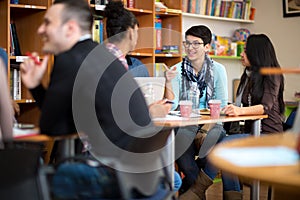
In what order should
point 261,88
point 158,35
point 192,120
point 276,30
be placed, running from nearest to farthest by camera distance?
1. point 192,120
2. point 261,88
3. point 158,35
4. point 276,30

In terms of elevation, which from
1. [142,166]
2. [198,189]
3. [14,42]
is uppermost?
[14,42]

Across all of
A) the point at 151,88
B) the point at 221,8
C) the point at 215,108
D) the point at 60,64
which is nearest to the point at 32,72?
the point at 60,64

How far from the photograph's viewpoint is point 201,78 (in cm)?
407

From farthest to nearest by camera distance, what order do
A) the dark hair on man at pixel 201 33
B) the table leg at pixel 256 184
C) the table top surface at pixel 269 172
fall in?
the dark hair on man at pixel 201 33
the table leg at pixel 256 184
the table top surface at pixel 269 172

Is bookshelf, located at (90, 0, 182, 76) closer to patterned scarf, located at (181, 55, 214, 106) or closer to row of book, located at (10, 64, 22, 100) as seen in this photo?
patterned scarf, located at (181, 55, 214, 106)

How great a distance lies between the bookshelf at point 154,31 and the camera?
4820mm

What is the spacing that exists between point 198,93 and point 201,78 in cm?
15

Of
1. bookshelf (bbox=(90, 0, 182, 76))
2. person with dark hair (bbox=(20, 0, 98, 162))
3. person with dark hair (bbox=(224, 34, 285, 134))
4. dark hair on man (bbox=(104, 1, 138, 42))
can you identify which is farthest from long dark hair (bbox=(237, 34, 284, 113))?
person with dark hair (bbox=(20, 0, 98, 162))

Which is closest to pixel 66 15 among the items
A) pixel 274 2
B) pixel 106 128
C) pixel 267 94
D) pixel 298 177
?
pixel 106 128

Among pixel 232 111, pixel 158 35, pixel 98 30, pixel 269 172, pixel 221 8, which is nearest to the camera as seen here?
pixel 269 172

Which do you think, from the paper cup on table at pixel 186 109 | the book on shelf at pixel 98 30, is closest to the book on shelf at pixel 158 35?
the book on shelf at pixel 98 30

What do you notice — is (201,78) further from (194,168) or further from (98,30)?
(98,30)

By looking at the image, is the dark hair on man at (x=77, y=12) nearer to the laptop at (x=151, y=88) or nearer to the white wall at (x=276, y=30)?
the laptop at (x=151, y=88)

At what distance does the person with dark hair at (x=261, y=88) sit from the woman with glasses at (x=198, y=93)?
226 millimetres
